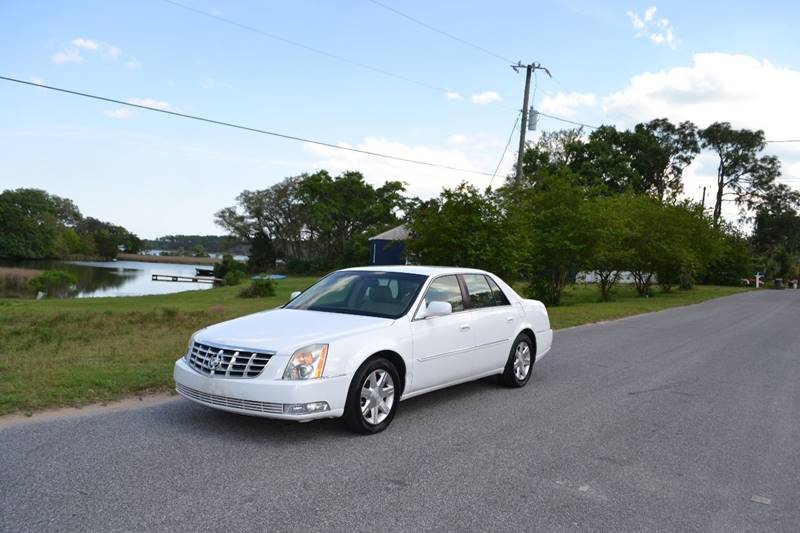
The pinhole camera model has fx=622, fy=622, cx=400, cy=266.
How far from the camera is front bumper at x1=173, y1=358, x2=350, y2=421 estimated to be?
4938 millimetres

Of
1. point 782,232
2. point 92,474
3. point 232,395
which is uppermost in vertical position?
point 782,232

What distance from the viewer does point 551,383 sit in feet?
26.7

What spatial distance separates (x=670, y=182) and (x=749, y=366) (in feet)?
185

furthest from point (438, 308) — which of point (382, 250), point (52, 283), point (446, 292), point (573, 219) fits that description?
point (52, 283)

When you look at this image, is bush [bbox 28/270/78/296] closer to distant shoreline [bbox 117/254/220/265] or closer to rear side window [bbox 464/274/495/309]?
rear side window [bbox 464/274/495/309]

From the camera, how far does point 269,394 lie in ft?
16.2

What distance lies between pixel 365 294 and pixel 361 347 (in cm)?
122

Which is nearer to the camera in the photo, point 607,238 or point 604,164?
point 607,238

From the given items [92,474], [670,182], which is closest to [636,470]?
[92,474]

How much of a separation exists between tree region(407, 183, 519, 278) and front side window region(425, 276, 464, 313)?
37.3 feet

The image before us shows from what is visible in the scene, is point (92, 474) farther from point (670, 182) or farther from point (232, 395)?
point (670, 182)

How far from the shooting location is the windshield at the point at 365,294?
247 inches

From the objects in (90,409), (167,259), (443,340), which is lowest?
(167,259)

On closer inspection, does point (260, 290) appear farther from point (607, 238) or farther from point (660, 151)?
point (660, 151)
